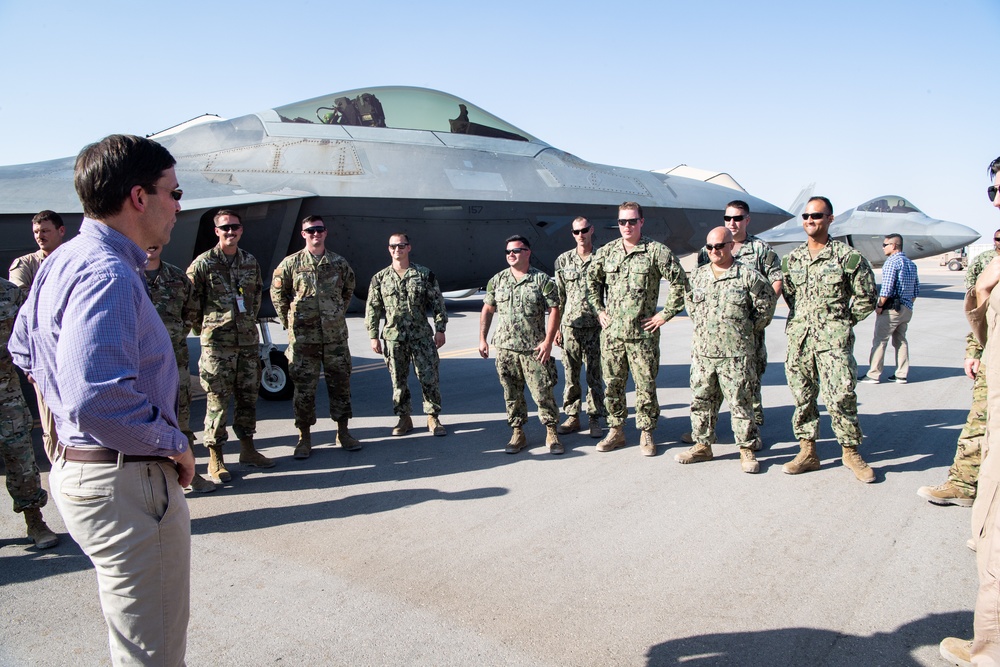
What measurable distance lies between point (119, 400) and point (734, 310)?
4234 mm

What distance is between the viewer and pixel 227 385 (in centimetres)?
509

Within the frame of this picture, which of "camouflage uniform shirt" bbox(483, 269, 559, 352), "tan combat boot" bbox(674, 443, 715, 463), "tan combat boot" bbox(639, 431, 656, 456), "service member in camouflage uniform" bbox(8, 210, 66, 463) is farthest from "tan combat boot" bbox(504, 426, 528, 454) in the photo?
"service member in camouflage uniform" bbox(8, 210, 66, 463)

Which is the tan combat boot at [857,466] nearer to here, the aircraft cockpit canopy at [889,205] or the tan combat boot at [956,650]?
the tan combat boot at [956,650]

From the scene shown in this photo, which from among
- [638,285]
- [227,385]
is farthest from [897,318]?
[227,385]

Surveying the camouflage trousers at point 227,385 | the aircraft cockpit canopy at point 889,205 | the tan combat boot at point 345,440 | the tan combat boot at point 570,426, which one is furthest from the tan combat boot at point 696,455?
the aircraft cockpit canopy at point 889,205

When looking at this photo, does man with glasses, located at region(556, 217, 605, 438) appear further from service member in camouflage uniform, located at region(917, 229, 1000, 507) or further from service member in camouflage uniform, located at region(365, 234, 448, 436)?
service member in camouflage uniform, located at region(917, 229, 1000, 507)

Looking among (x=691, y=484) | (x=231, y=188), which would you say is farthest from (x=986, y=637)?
(x=231, y=188)

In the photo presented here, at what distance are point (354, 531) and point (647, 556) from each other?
5.72 feet

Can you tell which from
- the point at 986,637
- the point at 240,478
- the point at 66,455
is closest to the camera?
the point at 66,455

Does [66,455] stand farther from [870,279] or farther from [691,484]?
[870,279]

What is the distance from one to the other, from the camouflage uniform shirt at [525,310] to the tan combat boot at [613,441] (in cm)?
100

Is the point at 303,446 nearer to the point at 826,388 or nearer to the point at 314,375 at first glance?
the point at 314,375

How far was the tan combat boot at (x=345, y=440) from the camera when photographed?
5586 millimetres

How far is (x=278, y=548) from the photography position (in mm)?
3672
